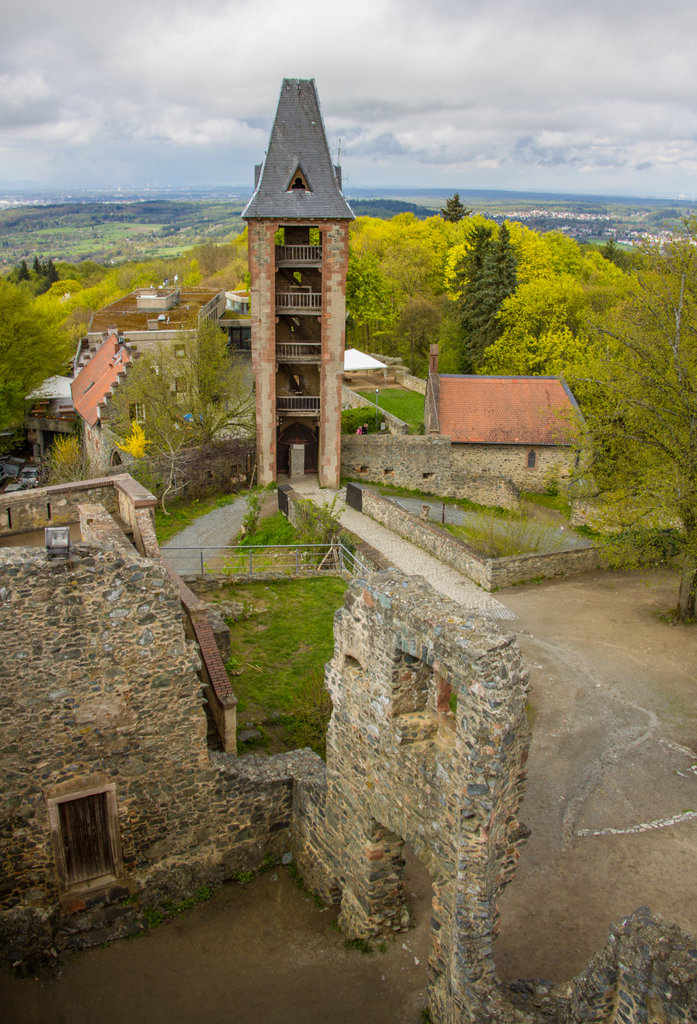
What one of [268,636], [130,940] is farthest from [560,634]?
[130,940]

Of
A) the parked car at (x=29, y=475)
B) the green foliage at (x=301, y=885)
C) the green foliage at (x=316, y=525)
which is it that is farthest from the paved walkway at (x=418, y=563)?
the parked car at (x=29, y=475)

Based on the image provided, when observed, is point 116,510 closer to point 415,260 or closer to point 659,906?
point 659,906

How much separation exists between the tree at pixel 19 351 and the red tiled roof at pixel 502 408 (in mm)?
22879

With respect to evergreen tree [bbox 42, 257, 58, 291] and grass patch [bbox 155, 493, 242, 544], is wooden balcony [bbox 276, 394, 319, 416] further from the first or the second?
evergreen tree [bbox 42, 257, 58, 291]

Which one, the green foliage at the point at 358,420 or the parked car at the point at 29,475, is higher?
the green foliage at the point at 358,420

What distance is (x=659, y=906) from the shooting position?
10289mm

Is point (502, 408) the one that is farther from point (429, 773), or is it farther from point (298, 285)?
point (429, 773)

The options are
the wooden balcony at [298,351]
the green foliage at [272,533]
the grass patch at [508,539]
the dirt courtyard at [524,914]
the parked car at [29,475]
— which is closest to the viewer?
the dirt courtyard at [524,914]

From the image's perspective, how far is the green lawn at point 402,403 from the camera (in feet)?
135

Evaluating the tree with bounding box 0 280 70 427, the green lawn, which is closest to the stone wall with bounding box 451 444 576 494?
the green lawn

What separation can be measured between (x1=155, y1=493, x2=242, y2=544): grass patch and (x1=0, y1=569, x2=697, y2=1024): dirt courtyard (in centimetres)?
1295

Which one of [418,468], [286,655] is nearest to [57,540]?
[286,655]

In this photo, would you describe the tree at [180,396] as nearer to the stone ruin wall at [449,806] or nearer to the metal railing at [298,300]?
the metal railing at [298,300]

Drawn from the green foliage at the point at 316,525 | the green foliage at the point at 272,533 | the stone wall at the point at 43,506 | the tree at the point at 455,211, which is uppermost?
the tree at the point at 455,211
